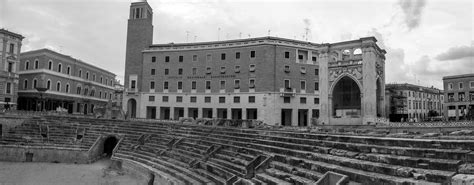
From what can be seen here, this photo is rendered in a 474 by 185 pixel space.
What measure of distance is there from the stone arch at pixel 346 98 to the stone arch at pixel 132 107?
30093 mm

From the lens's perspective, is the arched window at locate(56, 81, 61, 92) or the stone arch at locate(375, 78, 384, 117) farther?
the arched window at locate(56, 81, 61, 92)

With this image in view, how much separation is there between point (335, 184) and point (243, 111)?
110 feet

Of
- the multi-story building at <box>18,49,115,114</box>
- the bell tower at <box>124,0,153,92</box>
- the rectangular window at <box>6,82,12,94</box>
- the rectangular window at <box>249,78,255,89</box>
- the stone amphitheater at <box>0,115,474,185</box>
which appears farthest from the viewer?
the bell tower at <box>124,0,153,92</box>

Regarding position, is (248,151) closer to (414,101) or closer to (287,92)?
(287,92)

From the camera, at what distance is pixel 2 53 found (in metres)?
40.9

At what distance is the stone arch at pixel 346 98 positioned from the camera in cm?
2959

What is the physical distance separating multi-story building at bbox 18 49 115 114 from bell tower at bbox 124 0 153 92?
36.8ft

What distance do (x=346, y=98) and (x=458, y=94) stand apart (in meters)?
33.3

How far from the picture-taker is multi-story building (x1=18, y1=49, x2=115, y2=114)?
46.3 metres

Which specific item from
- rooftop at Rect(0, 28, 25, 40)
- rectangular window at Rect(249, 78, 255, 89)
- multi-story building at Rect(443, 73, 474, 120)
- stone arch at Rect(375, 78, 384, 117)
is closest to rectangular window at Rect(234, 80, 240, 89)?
rectangular window at Rect(249, 78, 255, 89)

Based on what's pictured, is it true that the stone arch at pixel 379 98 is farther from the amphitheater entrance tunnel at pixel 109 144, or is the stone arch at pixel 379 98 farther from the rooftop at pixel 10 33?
the rooftop at pixel 10 33

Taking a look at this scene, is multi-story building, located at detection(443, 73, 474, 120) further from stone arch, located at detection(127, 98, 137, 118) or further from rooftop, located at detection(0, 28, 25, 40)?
rooftop, located at detection(0, 28, 25, 40)

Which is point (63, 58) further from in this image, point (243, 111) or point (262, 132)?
point (262, 132)

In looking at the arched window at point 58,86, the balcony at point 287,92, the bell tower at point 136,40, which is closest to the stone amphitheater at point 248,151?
the bell tower at point 136,40
